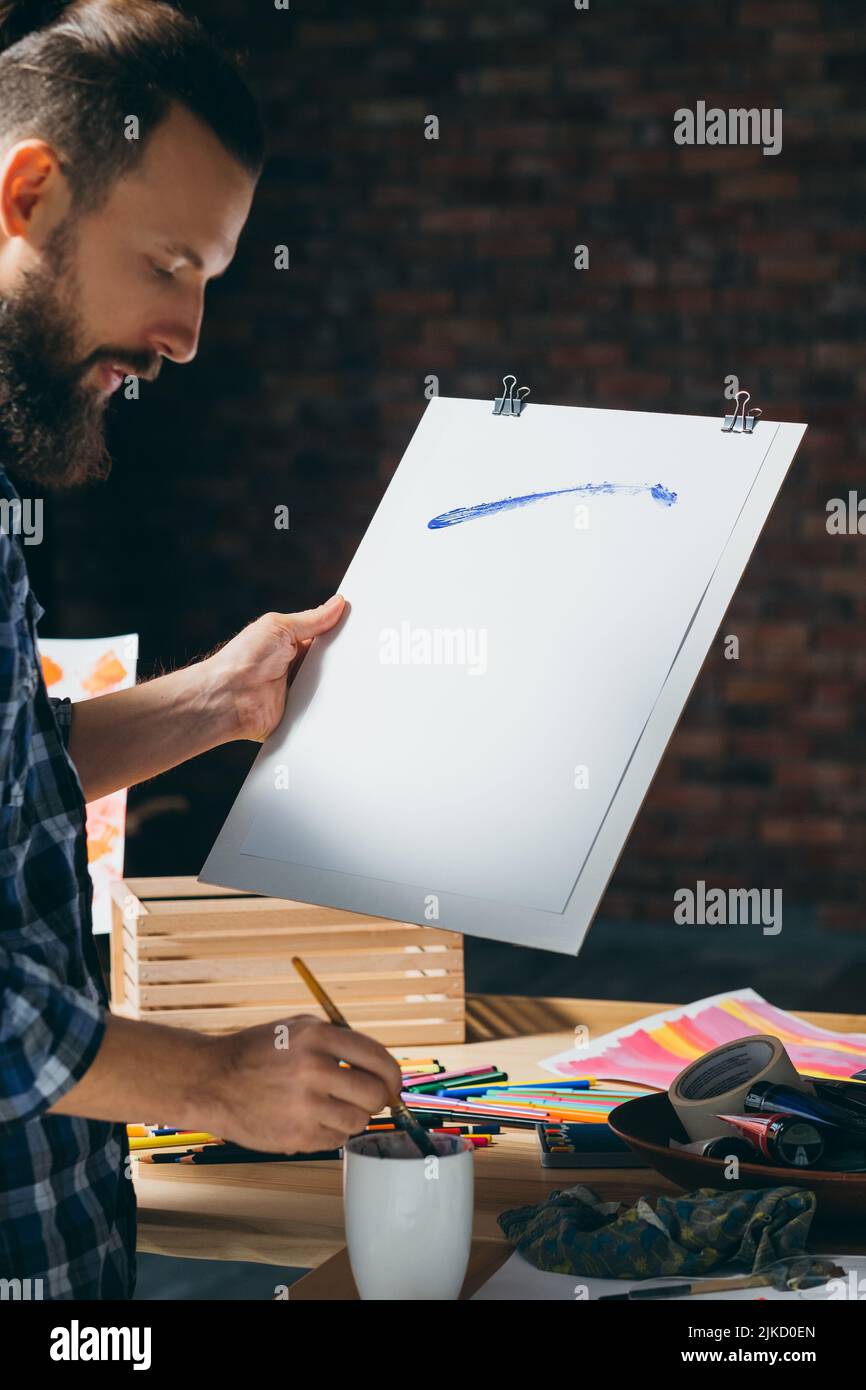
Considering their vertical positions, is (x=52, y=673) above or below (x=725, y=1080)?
above

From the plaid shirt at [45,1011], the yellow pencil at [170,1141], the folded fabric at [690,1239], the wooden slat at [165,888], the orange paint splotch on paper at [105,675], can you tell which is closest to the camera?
the plaid shirt at [45,1011]

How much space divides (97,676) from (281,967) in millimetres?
456

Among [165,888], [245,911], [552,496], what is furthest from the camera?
[165,888]

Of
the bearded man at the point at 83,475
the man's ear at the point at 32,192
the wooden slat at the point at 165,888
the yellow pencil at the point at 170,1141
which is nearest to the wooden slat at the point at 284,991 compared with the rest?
the wooden slat at the point at 165,888

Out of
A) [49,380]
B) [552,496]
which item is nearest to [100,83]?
[49,380]

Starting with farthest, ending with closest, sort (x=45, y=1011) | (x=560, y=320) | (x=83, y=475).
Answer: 1. (x=560, y=320)
2. (x=83, y=475)
3. (x=45, y=1011)

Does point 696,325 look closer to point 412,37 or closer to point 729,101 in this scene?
point 729,101

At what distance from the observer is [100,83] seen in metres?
1.00

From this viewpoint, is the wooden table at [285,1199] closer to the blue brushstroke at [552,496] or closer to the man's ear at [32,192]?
the blue brushstroke at [552,496]

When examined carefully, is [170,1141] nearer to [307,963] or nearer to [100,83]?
[307,963]

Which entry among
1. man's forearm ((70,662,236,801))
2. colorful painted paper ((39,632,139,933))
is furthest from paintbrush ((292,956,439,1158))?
colorful painted paper ((39,632,139,933))

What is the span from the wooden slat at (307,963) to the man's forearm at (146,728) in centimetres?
23

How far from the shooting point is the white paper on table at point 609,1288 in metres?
0.89
